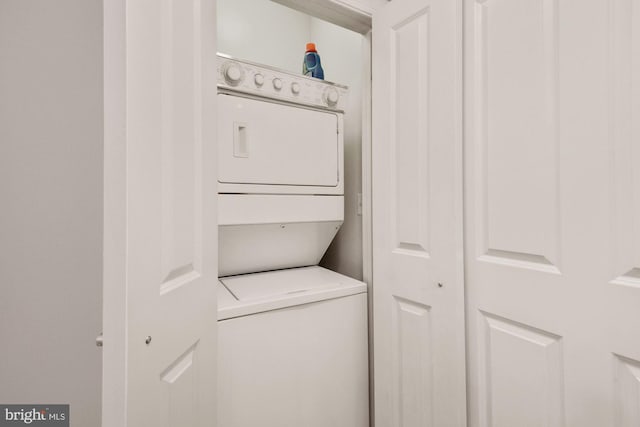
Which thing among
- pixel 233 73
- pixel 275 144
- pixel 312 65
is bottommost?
pixel 275 144

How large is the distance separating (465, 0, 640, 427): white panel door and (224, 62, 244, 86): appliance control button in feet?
3.11

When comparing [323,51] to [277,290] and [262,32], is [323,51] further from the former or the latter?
[277,290]

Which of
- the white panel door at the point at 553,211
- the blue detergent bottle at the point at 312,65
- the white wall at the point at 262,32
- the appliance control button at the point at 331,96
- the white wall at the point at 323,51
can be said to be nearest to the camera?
the white panel door at the point at 553,211

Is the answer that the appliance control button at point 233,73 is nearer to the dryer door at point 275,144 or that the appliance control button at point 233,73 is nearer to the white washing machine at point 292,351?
the dryer door at point 275,144

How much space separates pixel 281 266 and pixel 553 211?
1308 millimetres

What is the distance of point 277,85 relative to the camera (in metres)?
1.48

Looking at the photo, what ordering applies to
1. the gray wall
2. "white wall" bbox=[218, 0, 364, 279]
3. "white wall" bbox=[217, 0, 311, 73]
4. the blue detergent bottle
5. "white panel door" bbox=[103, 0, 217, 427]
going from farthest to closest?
"white wall" bbox=[217, 0, 311, 73] → "white wall" bbox=[218, 0, 364, 279] → the blue detergent bottle → the gray wall → "white panel door" bbox=[103, 0, 217, 427]

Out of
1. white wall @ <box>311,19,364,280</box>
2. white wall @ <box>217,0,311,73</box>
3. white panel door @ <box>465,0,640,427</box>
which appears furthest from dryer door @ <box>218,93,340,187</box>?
white wall @ <box>217,0,311,73</box>

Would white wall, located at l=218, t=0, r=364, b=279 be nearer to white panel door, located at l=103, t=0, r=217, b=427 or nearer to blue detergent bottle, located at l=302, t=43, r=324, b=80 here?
blue detergent bottle, located at l=302, t=43, r=324, b=80

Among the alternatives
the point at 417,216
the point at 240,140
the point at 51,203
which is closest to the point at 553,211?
the point at 417,216

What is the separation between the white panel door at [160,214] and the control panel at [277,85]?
0.93ft

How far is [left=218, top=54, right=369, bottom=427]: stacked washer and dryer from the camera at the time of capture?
1293mm

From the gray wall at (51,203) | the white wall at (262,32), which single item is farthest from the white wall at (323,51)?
the gray wall at (51,203)

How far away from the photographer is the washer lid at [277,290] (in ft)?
4.17
